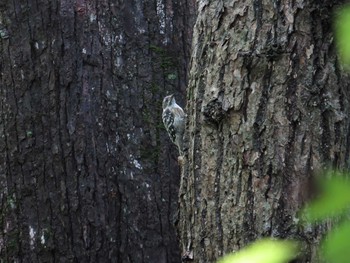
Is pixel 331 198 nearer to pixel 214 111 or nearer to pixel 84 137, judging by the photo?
pixel 214 111

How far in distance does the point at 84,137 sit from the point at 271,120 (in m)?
2.14

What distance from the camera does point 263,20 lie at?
266 centimetres

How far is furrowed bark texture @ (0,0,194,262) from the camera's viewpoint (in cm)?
454

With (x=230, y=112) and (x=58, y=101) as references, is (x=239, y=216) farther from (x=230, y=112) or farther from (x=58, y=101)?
(x=58, y=101)

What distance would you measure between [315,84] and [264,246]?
1581mm

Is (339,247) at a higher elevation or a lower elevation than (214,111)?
lower

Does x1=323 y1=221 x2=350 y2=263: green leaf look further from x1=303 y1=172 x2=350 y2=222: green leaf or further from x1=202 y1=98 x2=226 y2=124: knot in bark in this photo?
x1=202 y1=98 x2=226 y2=124: knot in bark

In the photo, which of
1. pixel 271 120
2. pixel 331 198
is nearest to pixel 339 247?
pixel 331 198

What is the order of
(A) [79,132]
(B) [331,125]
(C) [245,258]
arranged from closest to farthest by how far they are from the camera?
(C) [245,258]
(B) [331,125]
(A) [79,132]

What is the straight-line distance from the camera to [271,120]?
2609 mm

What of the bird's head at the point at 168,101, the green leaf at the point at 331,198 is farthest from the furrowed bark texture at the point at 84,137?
the green leaf at the point at 331,198

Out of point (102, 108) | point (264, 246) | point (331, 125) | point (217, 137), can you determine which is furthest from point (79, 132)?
point (264, 246)

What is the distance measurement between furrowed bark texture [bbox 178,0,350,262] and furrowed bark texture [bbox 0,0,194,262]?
186cm

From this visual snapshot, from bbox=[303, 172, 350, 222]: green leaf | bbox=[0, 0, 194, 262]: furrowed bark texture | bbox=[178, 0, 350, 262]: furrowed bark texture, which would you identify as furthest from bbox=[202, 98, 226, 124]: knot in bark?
bbox=[0, 0, 194, 262]: furrowed bark texture
